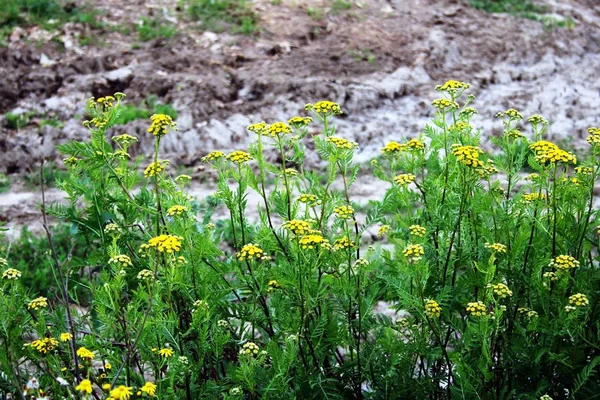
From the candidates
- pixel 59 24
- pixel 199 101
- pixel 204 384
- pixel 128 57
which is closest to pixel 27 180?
pixel 199 101

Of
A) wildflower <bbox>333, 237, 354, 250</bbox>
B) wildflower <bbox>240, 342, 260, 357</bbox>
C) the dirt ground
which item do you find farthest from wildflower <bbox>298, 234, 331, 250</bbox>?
the dirt ground

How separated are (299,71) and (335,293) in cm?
744

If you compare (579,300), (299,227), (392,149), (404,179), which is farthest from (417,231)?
(579,300)

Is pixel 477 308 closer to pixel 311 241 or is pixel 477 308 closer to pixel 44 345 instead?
pixel 311 241

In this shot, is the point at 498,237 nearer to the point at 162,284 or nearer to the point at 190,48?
the point at 162,284

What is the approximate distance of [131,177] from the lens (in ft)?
10.3

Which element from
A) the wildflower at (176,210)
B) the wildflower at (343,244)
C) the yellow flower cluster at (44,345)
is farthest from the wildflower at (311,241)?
the yellow flower cluster at (44,345)

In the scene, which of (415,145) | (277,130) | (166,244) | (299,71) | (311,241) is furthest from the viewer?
(299,71)

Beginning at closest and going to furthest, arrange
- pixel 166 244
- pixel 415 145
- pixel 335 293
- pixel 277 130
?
pixel 166 244
pixel 277 130
pixel 335 293
pixel 415 145

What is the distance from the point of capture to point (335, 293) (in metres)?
2.90

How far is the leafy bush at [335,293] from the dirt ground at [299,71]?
4.56 metres

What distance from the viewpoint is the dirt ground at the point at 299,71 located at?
873 centimetres

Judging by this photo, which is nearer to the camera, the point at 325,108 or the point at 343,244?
the point at 343,244

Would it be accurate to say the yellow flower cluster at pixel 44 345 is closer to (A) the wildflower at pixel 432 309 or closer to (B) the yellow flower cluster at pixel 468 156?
(A) the wildflower at pixel 432 309
